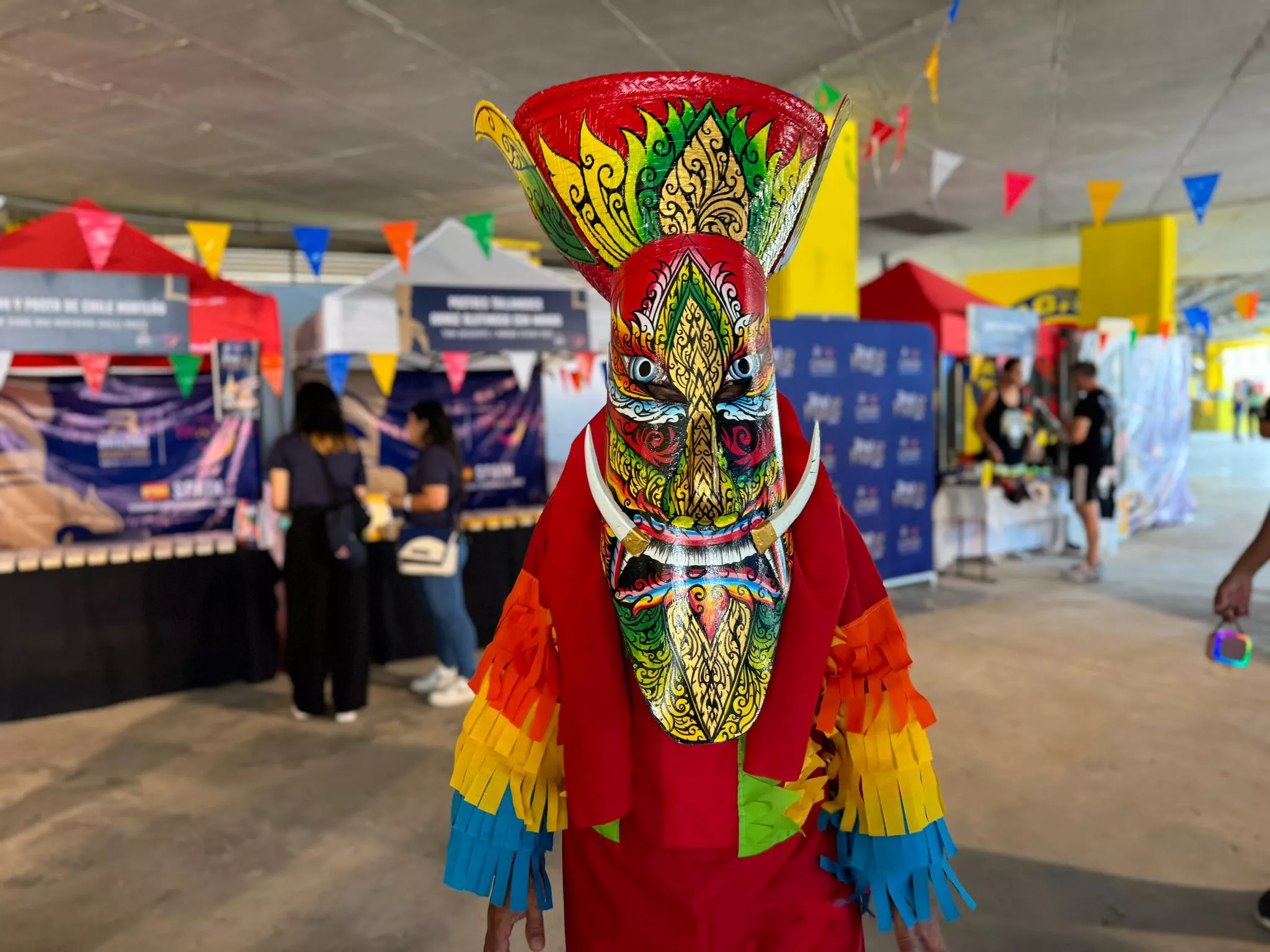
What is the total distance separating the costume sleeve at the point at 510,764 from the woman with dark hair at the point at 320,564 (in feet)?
9.68

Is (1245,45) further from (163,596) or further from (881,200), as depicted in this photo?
(163,596)

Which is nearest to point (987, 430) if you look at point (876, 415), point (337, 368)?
point (876, 415)

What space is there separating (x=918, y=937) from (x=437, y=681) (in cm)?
360

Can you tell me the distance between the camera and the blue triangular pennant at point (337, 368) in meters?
4.64

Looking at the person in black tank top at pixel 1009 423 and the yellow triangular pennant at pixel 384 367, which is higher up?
the yellow triangular pennant at pixel 384 367

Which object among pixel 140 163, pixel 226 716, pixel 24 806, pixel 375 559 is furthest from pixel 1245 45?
pixel 140 163

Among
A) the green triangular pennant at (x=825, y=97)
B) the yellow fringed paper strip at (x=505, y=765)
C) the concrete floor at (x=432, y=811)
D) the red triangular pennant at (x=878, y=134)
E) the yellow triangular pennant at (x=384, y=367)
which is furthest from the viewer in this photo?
the red triangular pennant at (x=878, y=134)

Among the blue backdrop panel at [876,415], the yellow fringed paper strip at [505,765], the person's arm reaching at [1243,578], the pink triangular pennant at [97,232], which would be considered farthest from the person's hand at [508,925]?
the blue backdrop panel at [876,415]

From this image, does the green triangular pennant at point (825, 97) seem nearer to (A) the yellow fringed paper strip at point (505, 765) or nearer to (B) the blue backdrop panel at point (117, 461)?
(B) the blue backdrop panel at point (117, 461)

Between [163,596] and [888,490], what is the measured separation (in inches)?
183

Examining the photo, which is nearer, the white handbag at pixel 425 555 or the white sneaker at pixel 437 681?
the white handbag at pixel 425 555

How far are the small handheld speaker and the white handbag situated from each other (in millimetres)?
3156

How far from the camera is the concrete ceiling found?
4.72m

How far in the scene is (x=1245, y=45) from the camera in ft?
18.5
